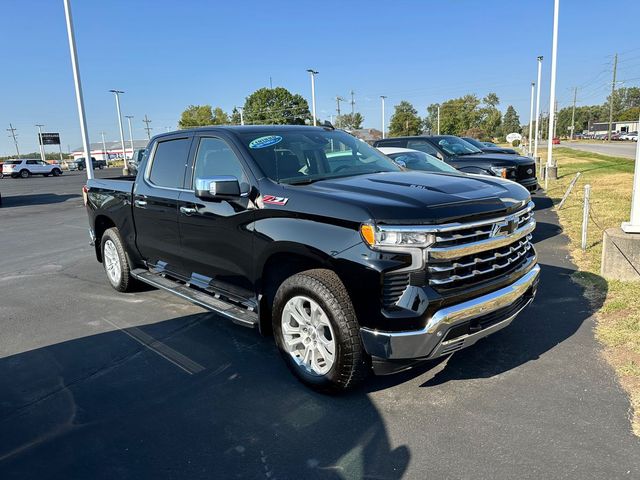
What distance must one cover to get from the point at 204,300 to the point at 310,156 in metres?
1.62

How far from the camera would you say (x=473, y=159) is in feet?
36.8

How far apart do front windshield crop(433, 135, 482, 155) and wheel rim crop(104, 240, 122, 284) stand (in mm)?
8508

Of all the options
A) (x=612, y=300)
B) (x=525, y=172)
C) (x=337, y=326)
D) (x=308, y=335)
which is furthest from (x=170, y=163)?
(x=525, y=172)

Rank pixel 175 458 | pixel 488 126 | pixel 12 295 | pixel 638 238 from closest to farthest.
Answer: pixel 175 458 → pixel 638 238 → pixel 12 295 → pixel 488 126

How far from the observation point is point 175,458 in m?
2.90

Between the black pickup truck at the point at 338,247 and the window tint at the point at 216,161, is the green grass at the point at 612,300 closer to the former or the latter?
the black pickup truck at the point at 338,247

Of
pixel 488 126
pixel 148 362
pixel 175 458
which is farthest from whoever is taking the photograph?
pixel 488 126

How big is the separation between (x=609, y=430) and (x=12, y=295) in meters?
6.82

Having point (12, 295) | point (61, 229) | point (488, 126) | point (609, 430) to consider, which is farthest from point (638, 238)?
point (488, 126)

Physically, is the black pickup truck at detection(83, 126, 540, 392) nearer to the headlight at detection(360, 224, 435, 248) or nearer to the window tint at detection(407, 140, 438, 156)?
the headlight at detection(360, 224, 435, 248)

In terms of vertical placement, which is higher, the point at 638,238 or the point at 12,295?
the point at 638,238

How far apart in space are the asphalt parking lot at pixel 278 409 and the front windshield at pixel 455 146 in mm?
7619

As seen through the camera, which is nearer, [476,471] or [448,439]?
[476,471]

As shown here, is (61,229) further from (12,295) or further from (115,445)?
(115,445)
